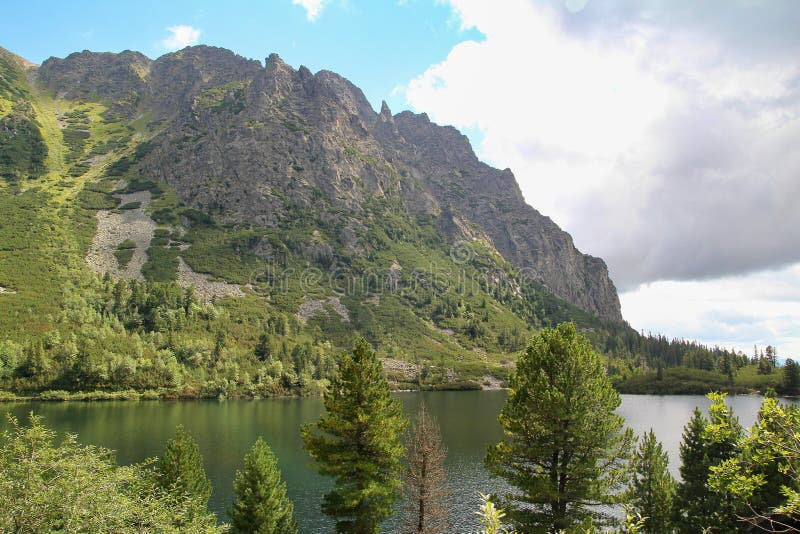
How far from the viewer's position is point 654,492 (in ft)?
103

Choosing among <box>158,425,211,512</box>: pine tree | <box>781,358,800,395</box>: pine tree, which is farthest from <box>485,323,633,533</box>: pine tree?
<box>781,358,800,395</box>: pine tree

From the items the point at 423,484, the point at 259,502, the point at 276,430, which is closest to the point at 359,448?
the point at 423,484

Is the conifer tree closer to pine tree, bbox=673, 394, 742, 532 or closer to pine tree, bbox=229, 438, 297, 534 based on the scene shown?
pine tree, bbox=673, 394, 742, 532

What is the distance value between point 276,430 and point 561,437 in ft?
252

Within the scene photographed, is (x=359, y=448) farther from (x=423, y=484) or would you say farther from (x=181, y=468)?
(x=181, y=468)

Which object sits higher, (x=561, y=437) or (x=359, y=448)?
(x=561, y=437)

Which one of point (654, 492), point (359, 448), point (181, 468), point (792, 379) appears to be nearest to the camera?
point (359, 448)

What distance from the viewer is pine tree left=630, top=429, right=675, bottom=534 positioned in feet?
99.8

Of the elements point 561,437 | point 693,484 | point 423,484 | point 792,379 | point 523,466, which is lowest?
point 792,379

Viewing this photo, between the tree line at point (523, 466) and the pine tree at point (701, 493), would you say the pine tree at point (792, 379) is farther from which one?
the pine tree at point (701, 493)

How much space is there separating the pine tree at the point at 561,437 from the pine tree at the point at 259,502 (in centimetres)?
1454

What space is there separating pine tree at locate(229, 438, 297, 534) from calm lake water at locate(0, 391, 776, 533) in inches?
533

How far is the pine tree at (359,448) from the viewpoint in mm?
27750

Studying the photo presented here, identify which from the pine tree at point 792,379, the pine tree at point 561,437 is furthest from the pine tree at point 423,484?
the pine tree at point 792,379
